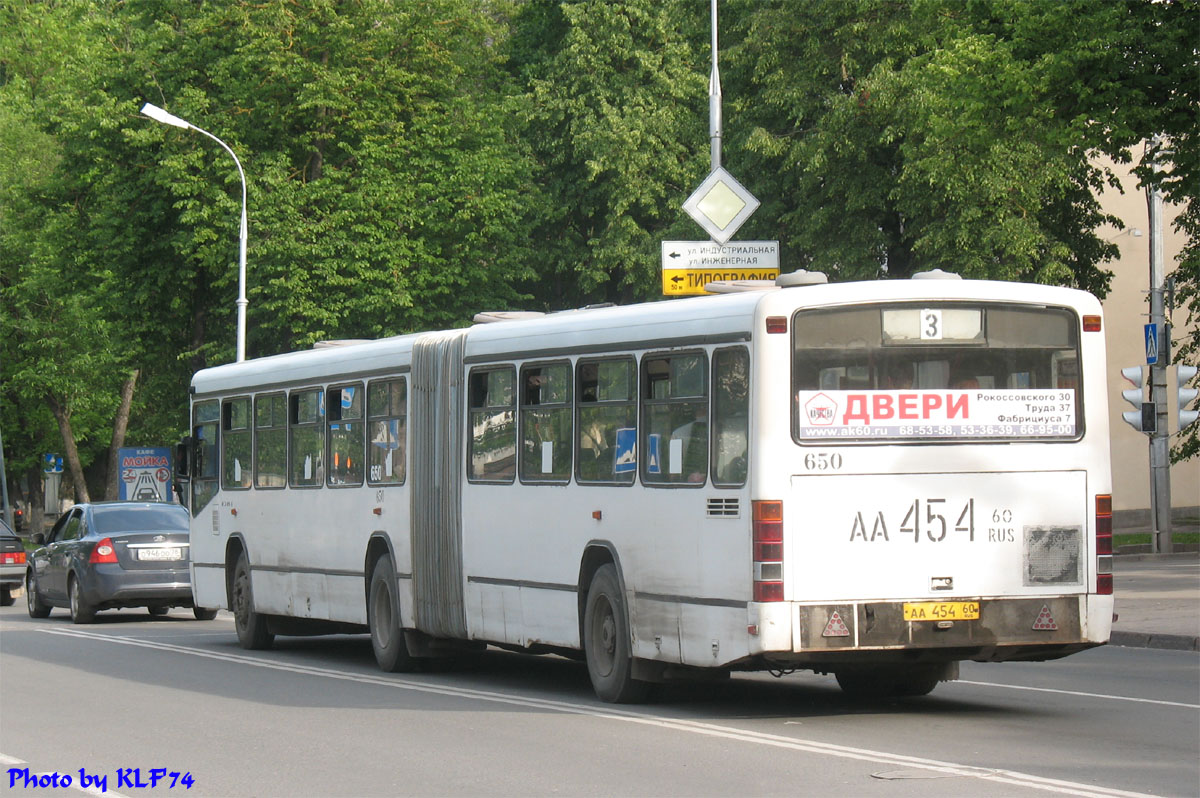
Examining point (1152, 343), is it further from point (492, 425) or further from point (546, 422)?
point (546, 422)

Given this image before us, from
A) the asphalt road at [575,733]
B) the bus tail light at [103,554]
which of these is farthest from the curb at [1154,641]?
the bus tail light at [103,554]

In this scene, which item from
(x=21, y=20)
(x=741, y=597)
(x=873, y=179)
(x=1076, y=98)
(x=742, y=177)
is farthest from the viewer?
(x=21, y=20)

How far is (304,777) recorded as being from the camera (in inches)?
395

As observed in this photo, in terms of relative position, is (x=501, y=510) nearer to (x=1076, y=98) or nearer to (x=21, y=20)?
(x=1076, y=98)

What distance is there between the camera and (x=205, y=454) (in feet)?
71.5

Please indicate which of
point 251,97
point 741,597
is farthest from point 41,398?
point 741,597

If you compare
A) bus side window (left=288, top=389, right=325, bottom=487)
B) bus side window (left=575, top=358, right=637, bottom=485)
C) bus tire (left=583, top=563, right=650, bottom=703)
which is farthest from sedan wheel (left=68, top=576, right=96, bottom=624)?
bus tire (left=583, top=563, right=650, bottom=703)

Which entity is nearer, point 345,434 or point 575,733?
point 575,733

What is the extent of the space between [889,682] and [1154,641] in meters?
6.47

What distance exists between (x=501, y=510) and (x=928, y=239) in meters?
20.2

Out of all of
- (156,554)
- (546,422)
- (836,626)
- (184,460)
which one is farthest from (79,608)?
(836,626)

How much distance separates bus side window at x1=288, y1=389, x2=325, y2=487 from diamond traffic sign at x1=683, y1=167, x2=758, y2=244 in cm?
495

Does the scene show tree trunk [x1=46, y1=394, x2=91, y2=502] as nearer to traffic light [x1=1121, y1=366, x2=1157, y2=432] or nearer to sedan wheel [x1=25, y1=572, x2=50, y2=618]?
sedan wheel [x1=25, y1=572, x2=50, y2=618]

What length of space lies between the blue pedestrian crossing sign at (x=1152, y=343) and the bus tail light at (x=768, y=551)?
24.0 m
